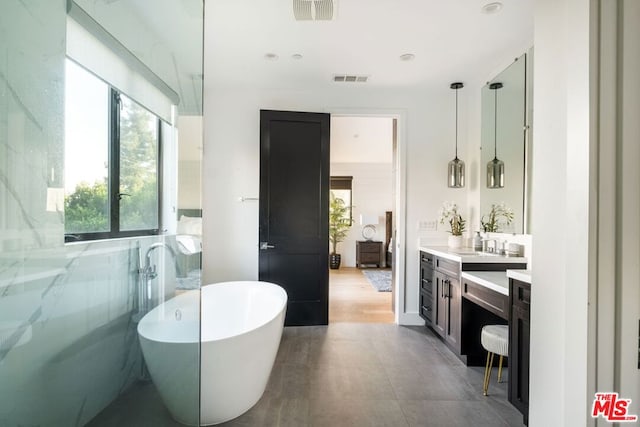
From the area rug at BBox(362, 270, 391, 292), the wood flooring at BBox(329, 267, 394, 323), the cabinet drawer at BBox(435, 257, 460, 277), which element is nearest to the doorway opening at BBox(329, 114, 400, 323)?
the area rug at BBox(362, 270, 391, 292)

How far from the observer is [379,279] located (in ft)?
19.6

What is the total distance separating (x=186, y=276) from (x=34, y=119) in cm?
110

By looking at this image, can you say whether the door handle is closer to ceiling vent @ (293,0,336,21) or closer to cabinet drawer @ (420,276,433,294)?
cabinet drawer @ (420,276,433,294)

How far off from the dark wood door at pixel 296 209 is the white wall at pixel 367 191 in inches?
170

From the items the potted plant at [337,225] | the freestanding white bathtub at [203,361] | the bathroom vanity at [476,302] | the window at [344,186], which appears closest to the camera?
the freestanding white bathtub at [203,361]

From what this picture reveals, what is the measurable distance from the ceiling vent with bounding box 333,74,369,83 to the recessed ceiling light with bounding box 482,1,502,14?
1224 millimetres

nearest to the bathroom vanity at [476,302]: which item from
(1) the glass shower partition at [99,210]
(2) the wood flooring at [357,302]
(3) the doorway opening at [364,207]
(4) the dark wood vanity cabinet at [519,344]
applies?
(4) the dark wood vanity cabinet at [519,344]

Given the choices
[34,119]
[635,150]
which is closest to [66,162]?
[34,119]

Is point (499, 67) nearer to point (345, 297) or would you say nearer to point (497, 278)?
point (497, 278)

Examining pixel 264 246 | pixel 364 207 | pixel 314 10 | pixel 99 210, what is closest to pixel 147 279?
pixel 99 210

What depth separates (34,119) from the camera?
1049mm

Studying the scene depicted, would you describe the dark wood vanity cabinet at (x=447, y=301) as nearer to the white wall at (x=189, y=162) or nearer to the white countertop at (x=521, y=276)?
the white countertop at (x=521, y=276)

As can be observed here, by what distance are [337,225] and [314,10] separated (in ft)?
18.4

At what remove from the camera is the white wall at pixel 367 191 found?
25.2 feet
